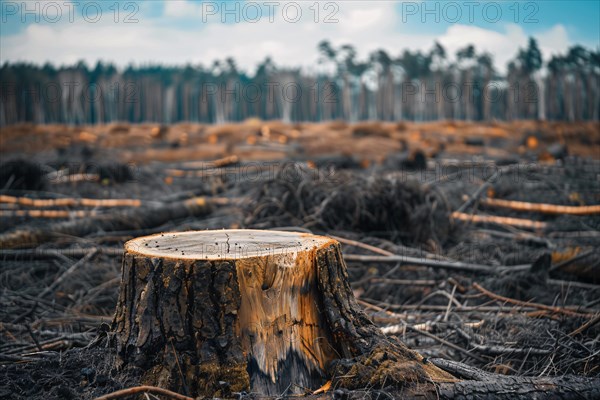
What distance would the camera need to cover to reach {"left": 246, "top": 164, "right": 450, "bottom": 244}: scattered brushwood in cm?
557

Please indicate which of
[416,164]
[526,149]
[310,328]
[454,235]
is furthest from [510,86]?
[310,328]

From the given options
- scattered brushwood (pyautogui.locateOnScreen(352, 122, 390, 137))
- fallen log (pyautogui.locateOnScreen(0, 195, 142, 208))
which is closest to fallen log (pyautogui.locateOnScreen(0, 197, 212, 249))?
fallen log (pyautogui.locateOnScreen(0, 195, 142, 208))

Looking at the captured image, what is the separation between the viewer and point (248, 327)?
207 cm

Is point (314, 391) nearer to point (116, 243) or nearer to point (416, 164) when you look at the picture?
point (116, 243)

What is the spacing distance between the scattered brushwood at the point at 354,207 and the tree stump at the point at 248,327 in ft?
10.4

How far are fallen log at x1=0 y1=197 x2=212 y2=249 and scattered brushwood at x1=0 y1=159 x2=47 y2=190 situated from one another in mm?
3181

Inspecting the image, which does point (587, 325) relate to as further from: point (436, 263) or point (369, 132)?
point (369, 132)

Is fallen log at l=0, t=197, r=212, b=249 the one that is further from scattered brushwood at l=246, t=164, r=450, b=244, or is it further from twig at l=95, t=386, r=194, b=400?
twig at l=95, t=386, r=194, b=400

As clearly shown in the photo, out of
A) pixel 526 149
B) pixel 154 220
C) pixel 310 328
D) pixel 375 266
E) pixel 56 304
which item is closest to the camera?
pixel 310 328

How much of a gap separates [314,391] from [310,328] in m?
0.26

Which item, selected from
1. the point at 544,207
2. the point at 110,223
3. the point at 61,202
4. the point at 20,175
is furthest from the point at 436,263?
the point at 20,175

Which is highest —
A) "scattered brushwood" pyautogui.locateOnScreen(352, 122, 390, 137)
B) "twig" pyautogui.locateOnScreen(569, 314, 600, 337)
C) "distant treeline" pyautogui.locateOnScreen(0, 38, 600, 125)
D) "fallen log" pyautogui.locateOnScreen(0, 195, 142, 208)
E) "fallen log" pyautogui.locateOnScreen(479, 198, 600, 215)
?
"distant treeline" pyautogui.locateOnScreen(0, 38, 600, 125)

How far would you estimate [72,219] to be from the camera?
6.10 meters

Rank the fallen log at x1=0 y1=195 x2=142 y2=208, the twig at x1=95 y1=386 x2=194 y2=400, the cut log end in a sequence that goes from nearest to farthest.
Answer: the twig at x1=95 y1=386 x2=194 y2=400 < the cut log end < the fallen log at x1=0 y1=195 x2=142 y2=208
